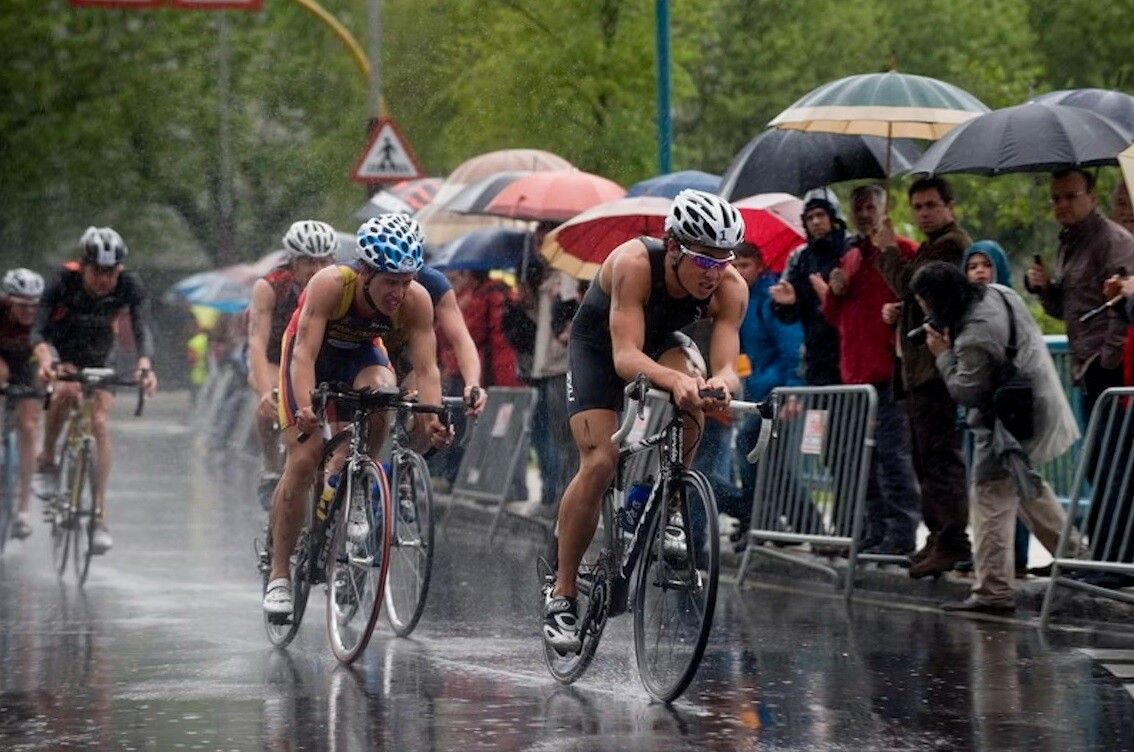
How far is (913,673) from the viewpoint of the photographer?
9.75 m

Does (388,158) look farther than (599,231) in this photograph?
Yes

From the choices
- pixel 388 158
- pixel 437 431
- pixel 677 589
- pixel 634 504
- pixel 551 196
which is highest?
pixel 388 158

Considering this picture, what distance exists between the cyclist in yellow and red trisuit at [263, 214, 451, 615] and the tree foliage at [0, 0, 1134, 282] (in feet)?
33.7

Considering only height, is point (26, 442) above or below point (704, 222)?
below

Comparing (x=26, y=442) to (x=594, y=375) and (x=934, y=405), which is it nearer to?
(x=934, y=405)

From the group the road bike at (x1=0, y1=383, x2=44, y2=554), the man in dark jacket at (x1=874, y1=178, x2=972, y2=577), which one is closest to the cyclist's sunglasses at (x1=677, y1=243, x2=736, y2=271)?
the man in dark jacket at (x1=874, y1=178, x2=972, y2=577)

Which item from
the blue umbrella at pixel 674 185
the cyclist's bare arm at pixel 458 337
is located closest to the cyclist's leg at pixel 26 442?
the blue umbrella at pixel 674 185

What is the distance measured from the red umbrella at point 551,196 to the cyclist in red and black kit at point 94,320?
3.59m

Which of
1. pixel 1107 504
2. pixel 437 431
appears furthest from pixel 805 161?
pixel 437 431

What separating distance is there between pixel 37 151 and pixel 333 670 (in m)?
44.5

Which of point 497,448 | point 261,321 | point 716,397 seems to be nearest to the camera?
point 716,397

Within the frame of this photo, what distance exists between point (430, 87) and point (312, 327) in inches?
908

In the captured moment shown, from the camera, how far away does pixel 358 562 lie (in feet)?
34.2

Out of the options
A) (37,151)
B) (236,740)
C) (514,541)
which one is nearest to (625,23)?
(514,541)
